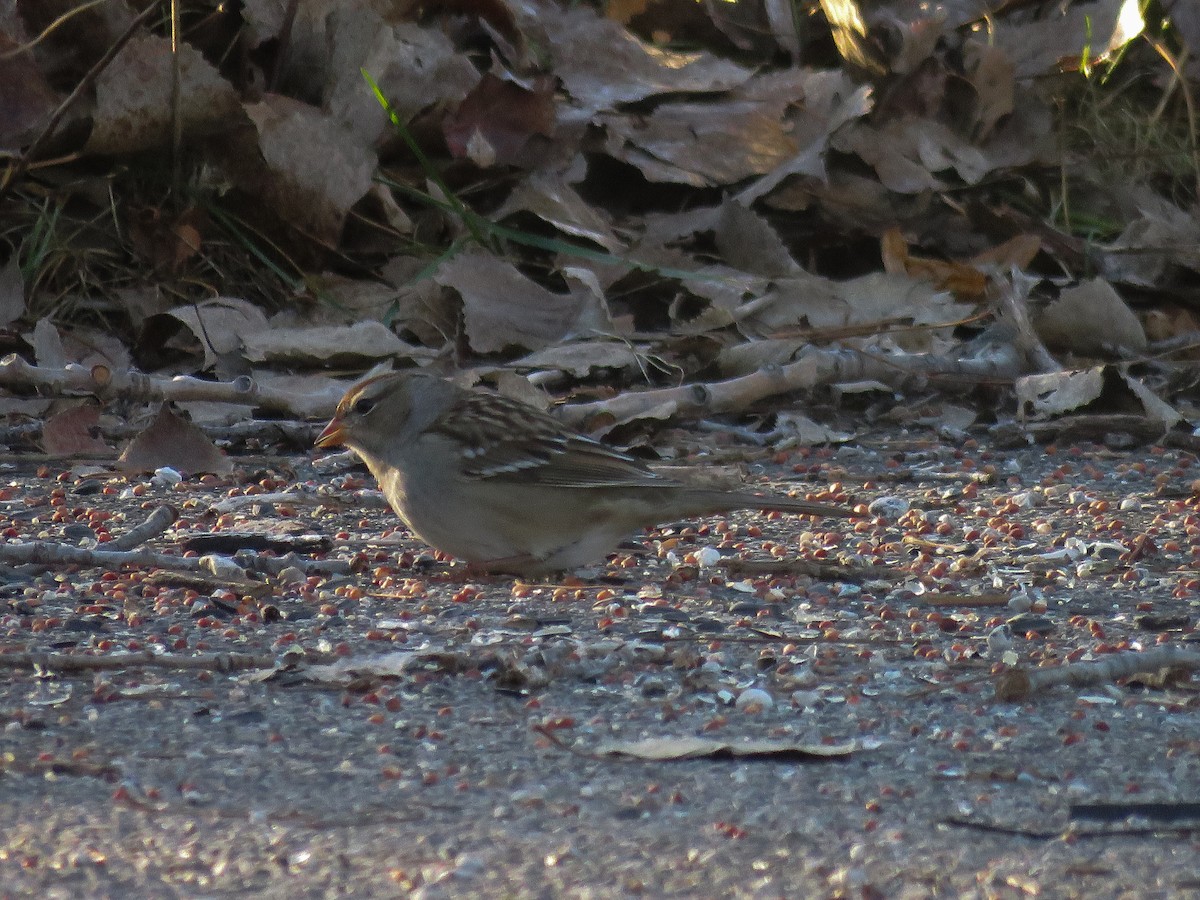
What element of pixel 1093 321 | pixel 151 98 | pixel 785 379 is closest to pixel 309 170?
pixel 151 98

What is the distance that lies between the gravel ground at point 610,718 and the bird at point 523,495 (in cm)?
10

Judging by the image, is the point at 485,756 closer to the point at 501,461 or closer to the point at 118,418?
the point at 501,461

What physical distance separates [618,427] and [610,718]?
8.35ft

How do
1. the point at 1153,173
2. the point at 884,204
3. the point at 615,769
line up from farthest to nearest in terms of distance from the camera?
the point at 1153,173 < the point at 884,204 < the point at 615,769

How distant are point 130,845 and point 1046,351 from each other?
A: 4.52 m

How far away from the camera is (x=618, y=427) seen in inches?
210

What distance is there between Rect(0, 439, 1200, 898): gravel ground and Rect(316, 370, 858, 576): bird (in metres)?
0.10

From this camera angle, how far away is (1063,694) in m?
2.94

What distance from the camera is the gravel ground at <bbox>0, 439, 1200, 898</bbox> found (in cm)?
219

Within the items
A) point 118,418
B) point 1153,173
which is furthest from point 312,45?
point 1153,173

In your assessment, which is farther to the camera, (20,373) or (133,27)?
(133,27)

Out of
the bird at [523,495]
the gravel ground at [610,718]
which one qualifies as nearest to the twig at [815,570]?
the gravel ground at [610,718]

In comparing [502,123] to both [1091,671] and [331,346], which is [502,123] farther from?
[1091,671]

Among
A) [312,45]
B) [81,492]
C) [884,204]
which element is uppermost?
[312,45]
